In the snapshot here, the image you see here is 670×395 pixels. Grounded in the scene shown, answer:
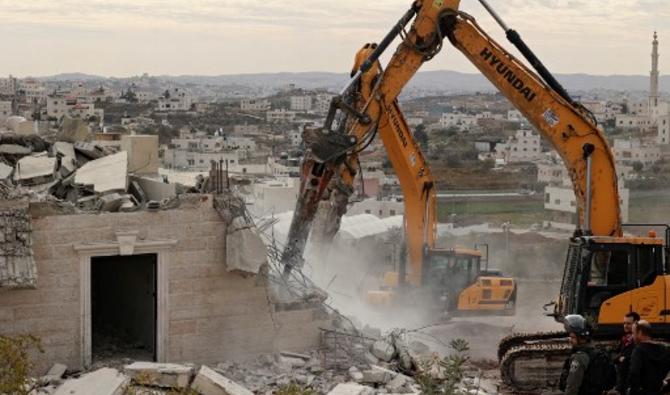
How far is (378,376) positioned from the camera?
48.2 ft

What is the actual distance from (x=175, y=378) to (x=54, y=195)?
4.06 meters

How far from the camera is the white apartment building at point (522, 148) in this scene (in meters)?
106

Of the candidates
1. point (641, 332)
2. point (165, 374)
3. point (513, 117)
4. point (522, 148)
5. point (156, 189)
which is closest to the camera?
point (641, 332)

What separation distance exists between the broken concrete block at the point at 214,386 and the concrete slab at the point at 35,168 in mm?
4973

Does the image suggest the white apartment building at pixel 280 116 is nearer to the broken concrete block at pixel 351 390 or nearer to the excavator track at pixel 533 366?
the excavator track at pixel 533 366

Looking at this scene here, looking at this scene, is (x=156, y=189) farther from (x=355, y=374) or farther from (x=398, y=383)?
(x=398, y=383)

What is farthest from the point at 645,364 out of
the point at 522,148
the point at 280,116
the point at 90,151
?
the point at 280,116

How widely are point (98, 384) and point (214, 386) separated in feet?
4.68

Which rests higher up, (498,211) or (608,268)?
(608,268)

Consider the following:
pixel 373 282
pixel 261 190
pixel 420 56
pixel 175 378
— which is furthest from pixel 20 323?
pixel 261 190

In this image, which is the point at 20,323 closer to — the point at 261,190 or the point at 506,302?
the point at 506,302

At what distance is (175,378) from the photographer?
13.7m

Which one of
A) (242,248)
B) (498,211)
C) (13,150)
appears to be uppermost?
(13,150)

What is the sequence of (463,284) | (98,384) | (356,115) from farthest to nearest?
(463,284) → (356,115) → (98,384)
